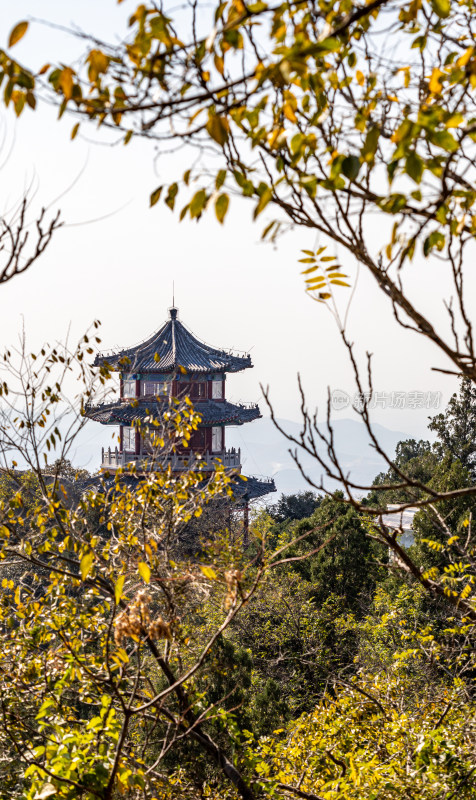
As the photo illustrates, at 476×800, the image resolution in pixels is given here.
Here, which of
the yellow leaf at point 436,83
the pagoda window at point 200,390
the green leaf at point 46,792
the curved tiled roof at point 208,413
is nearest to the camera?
the yellow leaf at point 436,83

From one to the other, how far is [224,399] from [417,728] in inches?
999

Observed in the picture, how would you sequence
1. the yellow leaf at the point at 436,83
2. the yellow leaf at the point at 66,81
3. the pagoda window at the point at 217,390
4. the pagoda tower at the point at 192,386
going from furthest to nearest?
the pagoda window at the point at 217,390 → the pagoda tower at the point at 192,386 → the yellow leaf at the point at 436,83 → the yellow leaf at the point at 66,81

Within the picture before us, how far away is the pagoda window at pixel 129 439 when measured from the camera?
30.3 meters

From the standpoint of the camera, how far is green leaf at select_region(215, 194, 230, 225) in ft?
5.75

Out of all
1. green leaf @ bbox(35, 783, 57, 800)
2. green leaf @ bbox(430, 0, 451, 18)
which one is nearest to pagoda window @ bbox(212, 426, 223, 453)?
green leaf @ bbox(35, 783, 57, 800)

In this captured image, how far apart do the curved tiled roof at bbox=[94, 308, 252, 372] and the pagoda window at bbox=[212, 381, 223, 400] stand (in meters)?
1.24

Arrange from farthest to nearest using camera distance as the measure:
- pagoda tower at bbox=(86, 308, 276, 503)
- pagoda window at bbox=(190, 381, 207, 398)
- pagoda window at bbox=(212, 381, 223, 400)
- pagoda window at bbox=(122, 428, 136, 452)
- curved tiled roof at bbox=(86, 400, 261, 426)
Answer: pagoda window at bbox=(122, 428, 136, 452) < pagoda window at bbox=(212, 381, 223, 400) < pagoda window at bbox=(190, 381, 207, 398) < pagoda tower at bbox=(86, 308, 276, 503) < curved tiled roof at bbox=(86, 400, 261, 426)

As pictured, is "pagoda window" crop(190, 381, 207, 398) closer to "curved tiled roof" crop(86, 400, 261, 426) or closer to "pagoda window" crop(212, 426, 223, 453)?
"curved tiled roof" crop(86, 400, 261, 426)

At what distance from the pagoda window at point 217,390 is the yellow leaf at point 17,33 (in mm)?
28268

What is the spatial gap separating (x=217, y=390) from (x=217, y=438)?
2.16 meters

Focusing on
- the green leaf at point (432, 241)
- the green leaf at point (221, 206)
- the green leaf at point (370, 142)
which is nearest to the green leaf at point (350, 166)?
the green leaf at point (370, 142)

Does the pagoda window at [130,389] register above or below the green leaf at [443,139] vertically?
above

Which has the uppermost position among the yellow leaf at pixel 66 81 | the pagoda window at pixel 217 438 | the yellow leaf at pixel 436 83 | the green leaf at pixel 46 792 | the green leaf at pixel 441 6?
the green leaf at pixel 441 6

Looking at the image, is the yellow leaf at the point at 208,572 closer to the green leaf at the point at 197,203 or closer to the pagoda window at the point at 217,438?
the green leaf at the point at 197,203
